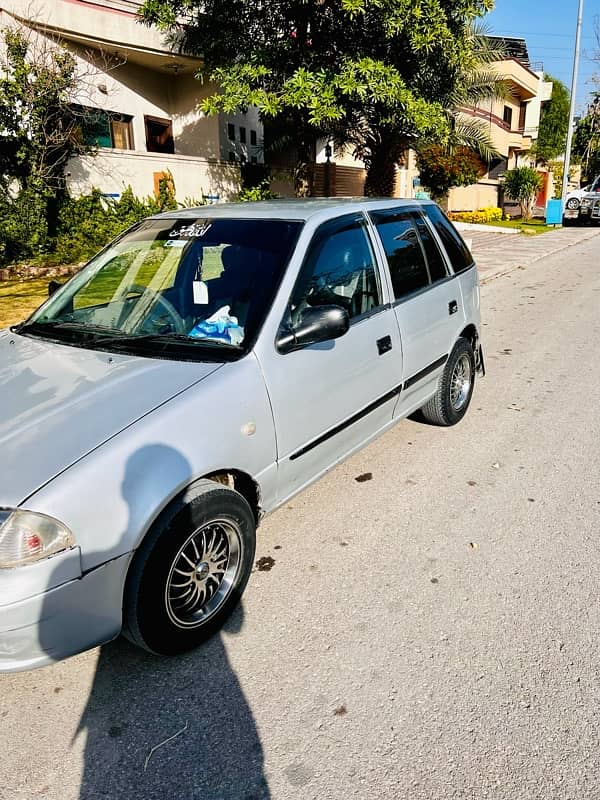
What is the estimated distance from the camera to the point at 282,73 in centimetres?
1198

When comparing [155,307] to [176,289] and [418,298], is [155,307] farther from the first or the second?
[418,298]

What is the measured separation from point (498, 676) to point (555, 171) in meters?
52.8

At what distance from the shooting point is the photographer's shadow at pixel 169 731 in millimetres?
2139

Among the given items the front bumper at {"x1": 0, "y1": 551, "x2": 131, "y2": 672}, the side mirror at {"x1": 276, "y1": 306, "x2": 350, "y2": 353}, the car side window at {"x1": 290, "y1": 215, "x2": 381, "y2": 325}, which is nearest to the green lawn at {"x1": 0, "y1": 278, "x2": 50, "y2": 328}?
the car side window at {"x1": 290, "y1": 215, "x2": 381, "y2": 325}

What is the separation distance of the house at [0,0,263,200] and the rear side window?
9896 millimetres

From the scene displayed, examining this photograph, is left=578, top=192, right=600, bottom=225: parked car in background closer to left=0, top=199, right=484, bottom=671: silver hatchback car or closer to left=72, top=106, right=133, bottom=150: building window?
left=72, top=106, right=133, bottom=150: building window

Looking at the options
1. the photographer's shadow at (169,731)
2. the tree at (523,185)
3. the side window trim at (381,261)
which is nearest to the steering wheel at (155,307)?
the side window trim at (381,261)

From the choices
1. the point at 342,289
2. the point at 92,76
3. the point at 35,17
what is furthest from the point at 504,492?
the point at 92,76

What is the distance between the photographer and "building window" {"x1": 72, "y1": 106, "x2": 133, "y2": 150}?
41.4ft

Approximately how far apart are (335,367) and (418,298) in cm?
120

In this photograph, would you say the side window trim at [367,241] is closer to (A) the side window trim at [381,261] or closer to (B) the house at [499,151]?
(A) the side window trim at [381,261]

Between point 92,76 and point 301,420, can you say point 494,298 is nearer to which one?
point 301,420

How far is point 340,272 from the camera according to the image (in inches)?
144

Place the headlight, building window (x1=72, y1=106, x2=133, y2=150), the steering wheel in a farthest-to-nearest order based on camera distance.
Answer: building window (x1=72, y1=106, x2=133, y2=150) → the steering wheel → the headlight
